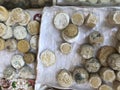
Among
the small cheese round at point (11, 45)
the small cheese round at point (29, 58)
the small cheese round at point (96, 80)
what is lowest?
the small cheese round at point (96, 80)

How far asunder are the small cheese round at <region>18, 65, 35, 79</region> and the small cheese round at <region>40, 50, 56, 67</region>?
0.33 ft

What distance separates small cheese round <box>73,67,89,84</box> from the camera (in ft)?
4.08

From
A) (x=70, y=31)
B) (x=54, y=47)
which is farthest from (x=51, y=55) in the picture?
(x=70, y=31)

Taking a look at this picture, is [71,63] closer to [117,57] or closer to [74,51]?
[74,51]

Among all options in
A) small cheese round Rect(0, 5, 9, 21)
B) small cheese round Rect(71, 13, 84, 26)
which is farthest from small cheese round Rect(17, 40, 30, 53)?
small cheese round Rect(71, 13, 84, 26)

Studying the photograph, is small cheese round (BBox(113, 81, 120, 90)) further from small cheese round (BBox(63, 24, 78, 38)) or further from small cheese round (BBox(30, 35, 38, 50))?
small cheese round (BBox(30, 35, 38, 50))

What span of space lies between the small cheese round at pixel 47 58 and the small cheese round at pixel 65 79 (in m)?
0.07

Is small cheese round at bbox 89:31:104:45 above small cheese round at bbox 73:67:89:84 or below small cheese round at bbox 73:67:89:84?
above

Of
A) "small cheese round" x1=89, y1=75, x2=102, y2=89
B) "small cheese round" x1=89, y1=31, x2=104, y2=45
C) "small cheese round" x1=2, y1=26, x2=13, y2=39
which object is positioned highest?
"small cheese round" x1=2, y1=26, x2=13, y2=39

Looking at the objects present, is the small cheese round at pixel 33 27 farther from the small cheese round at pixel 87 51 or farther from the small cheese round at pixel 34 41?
the small cheese round at pixel 87 51

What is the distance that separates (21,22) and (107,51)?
45 centimetres

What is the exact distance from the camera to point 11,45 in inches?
53.4

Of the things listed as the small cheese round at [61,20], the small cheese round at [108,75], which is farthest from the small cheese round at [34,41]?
the small cheese round at [108,75]

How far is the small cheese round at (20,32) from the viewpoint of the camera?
1350mm
